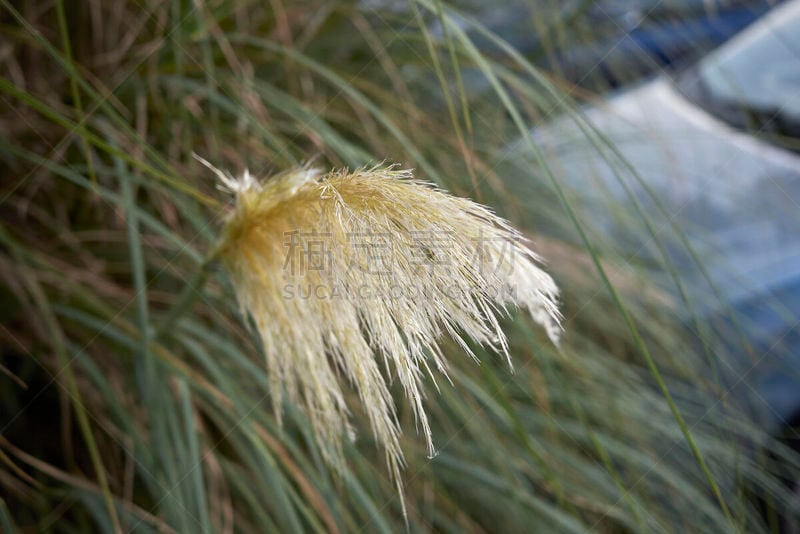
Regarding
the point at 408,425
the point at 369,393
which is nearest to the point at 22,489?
the point at 408,425

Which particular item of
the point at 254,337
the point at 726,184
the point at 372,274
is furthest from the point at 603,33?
the point at 372,274

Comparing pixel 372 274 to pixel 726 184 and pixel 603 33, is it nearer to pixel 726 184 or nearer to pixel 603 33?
pixel 603 33

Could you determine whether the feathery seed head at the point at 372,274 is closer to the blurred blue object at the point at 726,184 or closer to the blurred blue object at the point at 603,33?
the blurred blue object at the point at 726,184

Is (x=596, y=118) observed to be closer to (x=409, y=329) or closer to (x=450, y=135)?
(x=450, y=135)

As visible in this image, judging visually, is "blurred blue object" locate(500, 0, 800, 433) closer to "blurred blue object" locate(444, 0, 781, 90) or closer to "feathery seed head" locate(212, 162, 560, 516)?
"blurred blue object" locate(444, 0, 781, 90)

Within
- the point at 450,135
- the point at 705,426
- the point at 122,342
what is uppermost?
the point at 450,135

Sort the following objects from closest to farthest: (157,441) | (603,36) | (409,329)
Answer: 1. (409,329)
2. (157,441)
3. (603,36)
